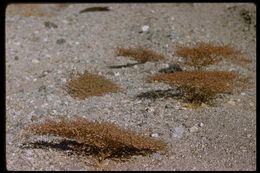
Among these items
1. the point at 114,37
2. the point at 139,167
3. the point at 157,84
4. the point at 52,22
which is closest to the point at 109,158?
the point at 139,167

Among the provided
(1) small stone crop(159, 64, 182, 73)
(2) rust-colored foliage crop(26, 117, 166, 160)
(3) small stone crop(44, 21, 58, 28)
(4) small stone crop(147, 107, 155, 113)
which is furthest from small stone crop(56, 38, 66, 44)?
(2) rust-colored foliage crop(26, 117, 166, 160)

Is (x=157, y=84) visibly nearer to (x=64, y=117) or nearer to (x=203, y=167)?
(x=64, y=117)

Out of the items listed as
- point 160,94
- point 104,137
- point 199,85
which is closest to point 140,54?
point 160,94

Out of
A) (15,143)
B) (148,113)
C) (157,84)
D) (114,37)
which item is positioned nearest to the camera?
(15,143)

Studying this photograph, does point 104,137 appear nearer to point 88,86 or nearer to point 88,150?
point 88,150

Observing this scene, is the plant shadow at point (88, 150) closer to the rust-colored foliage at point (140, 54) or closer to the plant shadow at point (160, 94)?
the plant shadow at point (160, 94)

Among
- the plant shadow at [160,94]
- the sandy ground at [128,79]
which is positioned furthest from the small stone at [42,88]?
the plant shadow at [160,94]
